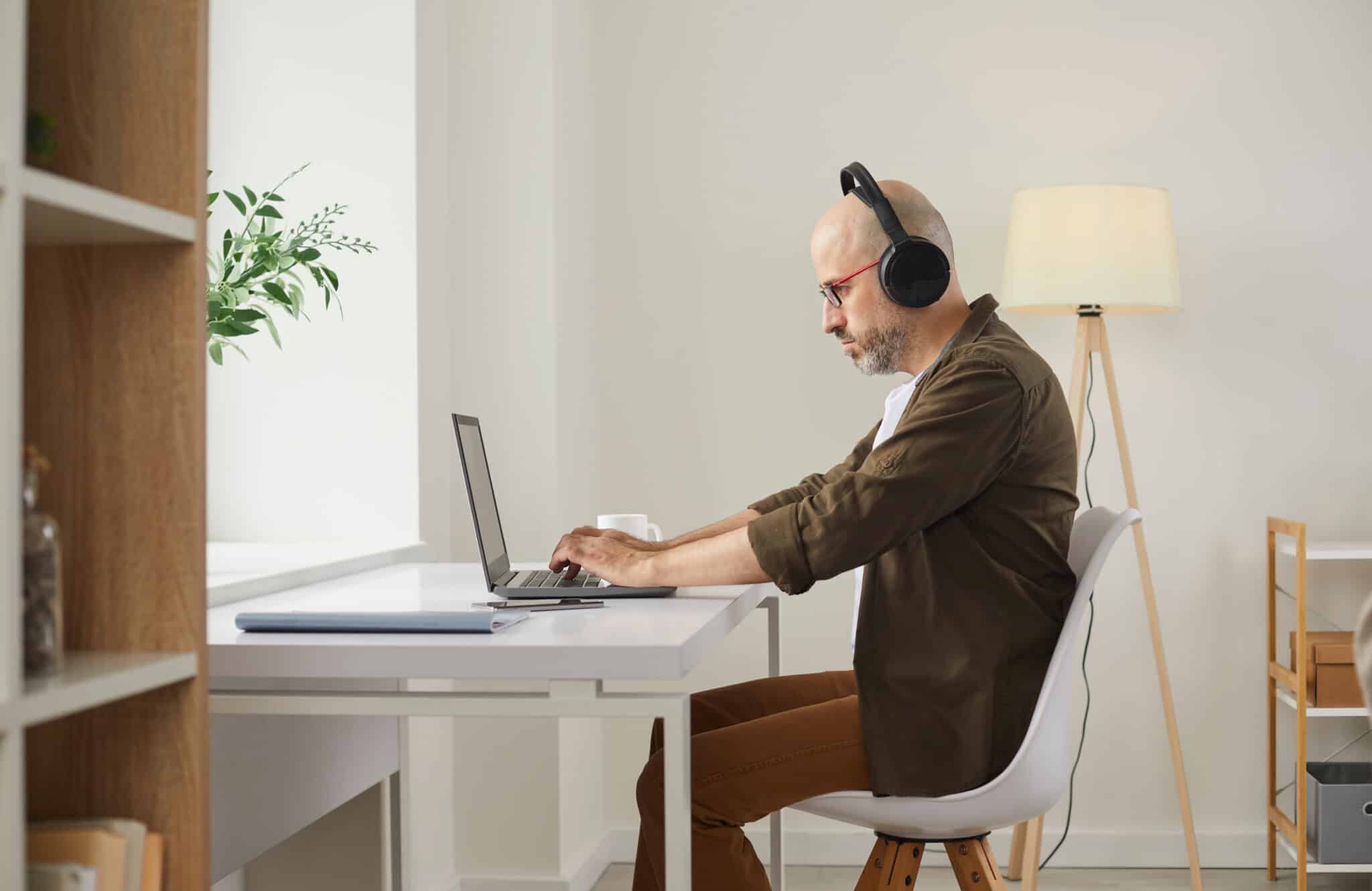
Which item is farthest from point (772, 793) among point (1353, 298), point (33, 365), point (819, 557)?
point (1353, 298)

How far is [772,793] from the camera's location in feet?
5.14

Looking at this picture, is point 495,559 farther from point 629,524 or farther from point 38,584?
point 38,584

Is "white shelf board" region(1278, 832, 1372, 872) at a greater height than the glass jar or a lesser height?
lesser

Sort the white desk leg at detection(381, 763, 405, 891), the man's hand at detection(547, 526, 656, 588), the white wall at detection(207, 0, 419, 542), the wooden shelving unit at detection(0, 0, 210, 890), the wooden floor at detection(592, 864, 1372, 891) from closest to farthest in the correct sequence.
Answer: the wooden shelving unit at detection(0, 0, 210, 890)
the man's hand at detection(547, 526, 656, 588)
the white desk leg at detection(381, 763, 405, 891)
the white wall at detection(207, 0, 419, 542)
the wooden floor at detection(592, 864, 1372, 891)

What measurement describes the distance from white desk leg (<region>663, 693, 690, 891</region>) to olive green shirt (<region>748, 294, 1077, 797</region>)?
371 mm

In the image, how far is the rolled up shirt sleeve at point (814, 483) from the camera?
2.06 metres

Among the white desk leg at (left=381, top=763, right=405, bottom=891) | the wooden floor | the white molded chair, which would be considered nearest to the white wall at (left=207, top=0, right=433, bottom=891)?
the white desk leg at (left=381, top=763, right=405, bottom=891)

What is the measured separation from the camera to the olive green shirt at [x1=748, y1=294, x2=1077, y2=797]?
1508 millimetres

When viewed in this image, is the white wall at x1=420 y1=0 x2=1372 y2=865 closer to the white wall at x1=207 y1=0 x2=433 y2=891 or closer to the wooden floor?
the wooden floor

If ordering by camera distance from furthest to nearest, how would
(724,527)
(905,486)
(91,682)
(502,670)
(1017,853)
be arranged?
(1017,853) < (724,527) < (905,486) < (502,670) < (91,682)

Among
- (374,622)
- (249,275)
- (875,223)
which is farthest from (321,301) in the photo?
(374,622)

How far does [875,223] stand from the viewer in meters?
1.79

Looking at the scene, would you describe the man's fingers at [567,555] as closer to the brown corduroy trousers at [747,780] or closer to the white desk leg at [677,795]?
the brown corduroy trousers at [747,780]

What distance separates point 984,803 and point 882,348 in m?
0.69
